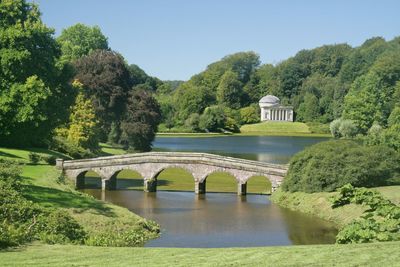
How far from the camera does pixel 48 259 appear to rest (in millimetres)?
16016

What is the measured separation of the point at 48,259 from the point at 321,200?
24.7 metres

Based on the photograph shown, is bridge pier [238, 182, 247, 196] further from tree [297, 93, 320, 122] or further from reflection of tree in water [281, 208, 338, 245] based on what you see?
tree [297, 93, 320, 122]

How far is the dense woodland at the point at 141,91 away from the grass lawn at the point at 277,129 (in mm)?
2280

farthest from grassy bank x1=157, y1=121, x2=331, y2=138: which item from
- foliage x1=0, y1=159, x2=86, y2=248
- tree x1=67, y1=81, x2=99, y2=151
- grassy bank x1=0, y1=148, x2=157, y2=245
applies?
foliage x1=0, y1=159, x2=86, y2=248

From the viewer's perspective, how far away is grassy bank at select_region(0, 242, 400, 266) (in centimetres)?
1490

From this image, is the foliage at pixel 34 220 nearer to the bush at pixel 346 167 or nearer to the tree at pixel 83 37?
the bush at pixel 346 167

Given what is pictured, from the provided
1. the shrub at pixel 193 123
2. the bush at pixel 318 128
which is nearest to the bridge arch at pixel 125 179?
the shrub at pixel 193 123

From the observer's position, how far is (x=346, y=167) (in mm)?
38844

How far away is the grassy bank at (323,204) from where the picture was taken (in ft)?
112

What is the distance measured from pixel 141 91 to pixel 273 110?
81136 mm

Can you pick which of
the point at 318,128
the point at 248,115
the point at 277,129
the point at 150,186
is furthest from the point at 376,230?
the point at 248,115

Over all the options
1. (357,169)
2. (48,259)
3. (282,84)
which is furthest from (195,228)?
(282,84)

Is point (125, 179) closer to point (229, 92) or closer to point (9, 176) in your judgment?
point (9, 176)

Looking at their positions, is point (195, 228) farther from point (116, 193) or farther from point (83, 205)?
point (116, 193)
